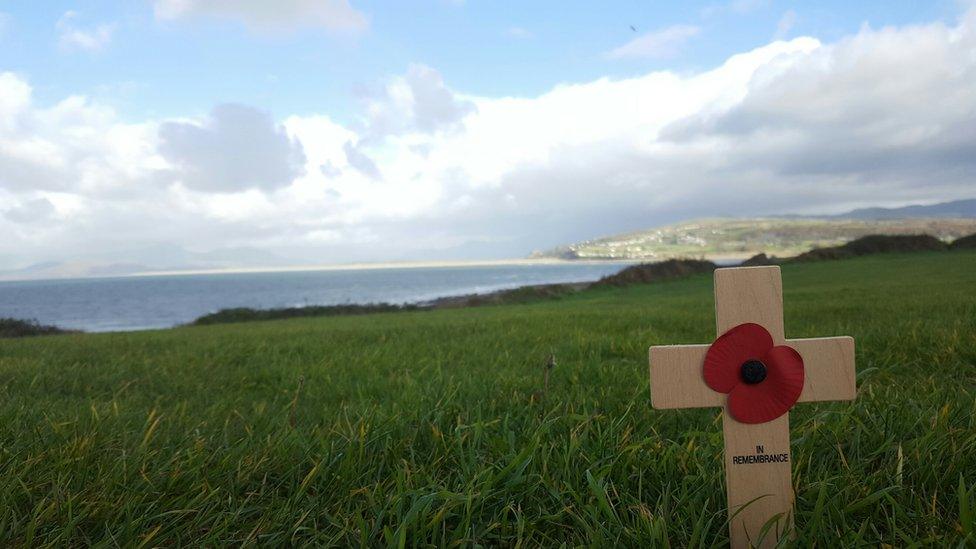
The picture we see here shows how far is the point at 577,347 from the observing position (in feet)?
16.7

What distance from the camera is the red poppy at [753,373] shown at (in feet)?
4.77

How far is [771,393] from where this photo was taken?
4.82 ft

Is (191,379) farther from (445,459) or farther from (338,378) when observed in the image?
(445,459)

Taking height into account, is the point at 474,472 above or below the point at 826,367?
below

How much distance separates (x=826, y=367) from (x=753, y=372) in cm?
25

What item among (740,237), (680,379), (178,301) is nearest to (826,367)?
(680,379)

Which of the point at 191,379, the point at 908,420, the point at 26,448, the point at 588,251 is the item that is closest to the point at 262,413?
the point at 26,448

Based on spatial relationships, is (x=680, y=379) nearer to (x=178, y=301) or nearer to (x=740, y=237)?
(x=178, y=301)

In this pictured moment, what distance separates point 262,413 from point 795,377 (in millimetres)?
2722

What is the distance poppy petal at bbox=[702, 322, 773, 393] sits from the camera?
1.46 metres

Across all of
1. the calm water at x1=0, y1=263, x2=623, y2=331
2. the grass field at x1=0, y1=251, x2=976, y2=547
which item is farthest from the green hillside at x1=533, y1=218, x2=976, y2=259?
the grass field at x1=0, y1=251, x2=976, y2=547

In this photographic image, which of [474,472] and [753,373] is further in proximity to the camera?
[474,472]

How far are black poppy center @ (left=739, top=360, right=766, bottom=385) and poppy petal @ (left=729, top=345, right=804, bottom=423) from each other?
0.02m

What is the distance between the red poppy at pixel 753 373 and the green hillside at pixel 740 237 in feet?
287
